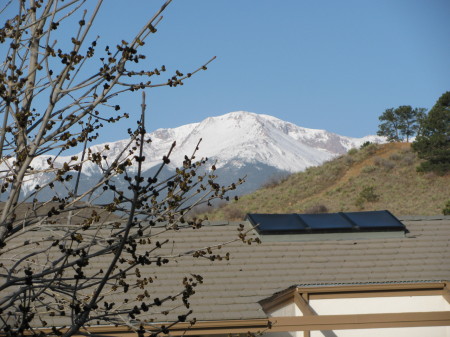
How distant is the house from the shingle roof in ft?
0.06

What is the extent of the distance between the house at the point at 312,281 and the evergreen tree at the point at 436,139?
148ft

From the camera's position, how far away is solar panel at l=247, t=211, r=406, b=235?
1460 centimetres

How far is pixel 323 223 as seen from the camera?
49.5ft

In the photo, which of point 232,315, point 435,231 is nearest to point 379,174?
point 435,231

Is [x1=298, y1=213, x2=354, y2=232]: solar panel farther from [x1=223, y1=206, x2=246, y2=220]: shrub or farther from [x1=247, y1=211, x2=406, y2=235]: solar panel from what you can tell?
[x1=223, y1=206, x2=246, y2=220]: shrub

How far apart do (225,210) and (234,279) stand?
51.5 m

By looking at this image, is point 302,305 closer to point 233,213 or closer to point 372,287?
point 372,287

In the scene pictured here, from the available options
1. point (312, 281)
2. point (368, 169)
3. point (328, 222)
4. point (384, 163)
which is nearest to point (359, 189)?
point (368, 169)

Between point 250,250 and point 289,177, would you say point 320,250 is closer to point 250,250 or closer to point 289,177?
point 250,250

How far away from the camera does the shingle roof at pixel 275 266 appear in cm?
1204

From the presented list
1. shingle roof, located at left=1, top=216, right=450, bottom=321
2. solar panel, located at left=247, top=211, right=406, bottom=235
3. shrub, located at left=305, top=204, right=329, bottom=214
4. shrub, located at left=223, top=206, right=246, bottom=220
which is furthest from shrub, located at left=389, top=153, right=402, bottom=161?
shingle roof, located at left=1, top=216, right=450, bottom=321

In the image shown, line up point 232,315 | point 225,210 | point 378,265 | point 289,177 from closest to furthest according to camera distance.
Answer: point 232,315 → point 378,265 → point 225,210 → point 289,177

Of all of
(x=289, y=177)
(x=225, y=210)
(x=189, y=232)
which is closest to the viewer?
(x=189, y=232)

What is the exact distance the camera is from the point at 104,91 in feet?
20.2
